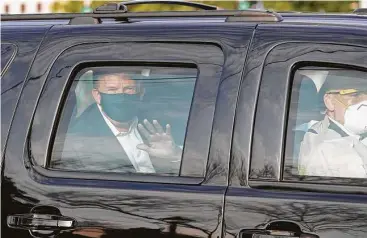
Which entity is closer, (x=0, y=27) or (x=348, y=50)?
(x=348, y=50)

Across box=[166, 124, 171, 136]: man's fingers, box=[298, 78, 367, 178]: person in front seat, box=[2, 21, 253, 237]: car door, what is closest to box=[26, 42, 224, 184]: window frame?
box=[2, 21, 253, 237]: car door

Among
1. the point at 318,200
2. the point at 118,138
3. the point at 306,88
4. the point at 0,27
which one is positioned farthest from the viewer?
the point at 0,27

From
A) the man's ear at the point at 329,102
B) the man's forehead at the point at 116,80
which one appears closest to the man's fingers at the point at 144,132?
the man's forehead at the point at 116,80

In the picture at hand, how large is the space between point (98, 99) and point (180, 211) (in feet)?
2.09

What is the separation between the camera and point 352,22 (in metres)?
3.61

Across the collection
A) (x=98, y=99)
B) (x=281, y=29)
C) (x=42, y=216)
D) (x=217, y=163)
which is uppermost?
(x=281, y=29)

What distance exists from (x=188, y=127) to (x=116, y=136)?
0.32m

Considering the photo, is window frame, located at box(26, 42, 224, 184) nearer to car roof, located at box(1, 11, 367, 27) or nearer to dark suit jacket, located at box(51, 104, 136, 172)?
dark suit jacket, located at box(51, 104, 136, 172)

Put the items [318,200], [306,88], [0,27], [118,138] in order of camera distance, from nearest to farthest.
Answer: [318,200]
[306,88]
[118,138]
[0,27]

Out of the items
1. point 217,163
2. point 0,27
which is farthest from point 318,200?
point 0,27

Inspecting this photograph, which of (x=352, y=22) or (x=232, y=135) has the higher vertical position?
(x=352, y=22)

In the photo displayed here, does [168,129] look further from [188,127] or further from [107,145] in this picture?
[107,145]

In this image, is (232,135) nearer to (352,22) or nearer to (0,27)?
(352,22)

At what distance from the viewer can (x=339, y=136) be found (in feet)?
11.1
